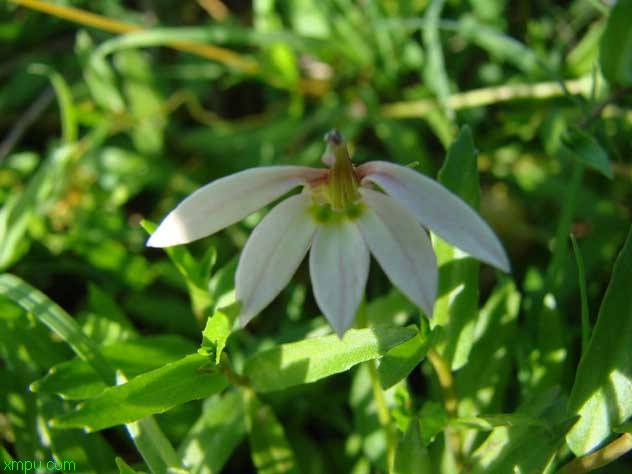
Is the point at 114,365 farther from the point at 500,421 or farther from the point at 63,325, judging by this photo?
the point at 500,421

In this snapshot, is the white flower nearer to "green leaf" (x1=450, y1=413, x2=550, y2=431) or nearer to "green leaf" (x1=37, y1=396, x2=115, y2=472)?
"green leaf" (x1=450, y1=413, x2=550, y2=431)

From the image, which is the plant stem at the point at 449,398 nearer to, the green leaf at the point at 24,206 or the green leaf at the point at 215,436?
the green leaf at the point at 215,436

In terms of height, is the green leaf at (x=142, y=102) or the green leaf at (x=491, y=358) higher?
the green leaf at (x=142, y=102)

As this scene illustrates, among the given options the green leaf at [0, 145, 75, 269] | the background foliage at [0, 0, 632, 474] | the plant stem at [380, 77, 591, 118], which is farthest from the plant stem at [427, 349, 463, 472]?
the green leaf at [0, 145, 75, 269]

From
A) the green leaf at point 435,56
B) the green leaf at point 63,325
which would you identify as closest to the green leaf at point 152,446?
the green leaf at point 63,325

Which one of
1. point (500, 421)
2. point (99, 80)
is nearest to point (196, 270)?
point (500, 421)
